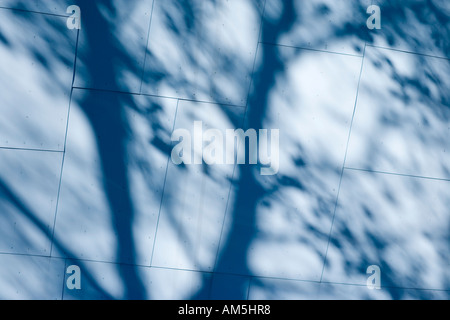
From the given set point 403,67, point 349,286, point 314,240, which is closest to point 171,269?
point 314,240

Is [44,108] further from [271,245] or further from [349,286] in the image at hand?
[349,286]

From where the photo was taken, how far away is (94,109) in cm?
492

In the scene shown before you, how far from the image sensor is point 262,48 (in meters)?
5.02

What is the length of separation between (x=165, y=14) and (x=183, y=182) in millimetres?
1814

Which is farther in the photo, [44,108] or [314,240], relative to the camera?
[314,240]

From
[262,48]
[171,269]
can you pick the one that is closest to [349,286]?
[171,269]

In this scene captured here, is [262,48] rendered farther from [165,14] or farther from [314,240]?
[314,240]
